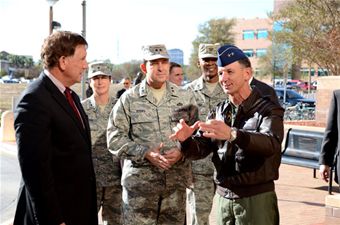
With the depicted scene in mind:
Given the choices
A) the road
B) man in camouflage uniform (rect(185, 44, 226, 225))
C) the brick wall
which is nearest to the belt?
man in camouflage uniform (rect(185, 44, 226, 225))

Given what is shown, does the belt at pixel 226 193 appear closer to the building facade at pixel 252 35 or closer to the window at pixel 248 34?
the building facade at pixel 252 35

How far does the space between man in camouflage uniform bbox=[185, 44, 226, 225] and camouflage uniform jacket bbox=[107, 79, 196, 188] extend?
0.87 meters

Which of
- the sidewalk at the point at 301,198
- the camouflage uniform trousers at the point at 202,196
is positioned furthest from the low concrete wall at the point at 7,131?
the camouflage uniform trousers at the point at 202,196

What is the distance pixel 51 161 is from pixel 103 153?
1970mm

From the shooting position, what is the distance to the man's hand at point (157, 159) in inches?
152

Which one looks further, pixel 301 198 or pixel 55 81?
pixel 301 198

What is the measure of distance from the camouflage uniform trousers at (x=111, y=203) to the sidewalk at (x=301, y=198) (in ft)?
6.73

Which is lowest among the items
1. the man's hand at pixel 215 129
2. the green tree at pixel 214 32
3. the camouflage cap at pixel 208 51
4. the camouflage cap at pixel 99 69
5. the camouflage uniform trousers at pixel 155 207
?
the camouflage uniform trousers at pixel 155 207

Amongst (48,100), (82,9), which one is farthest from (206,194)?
(82,9)

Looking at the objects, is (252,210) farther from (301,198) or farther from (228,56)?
(301,198)

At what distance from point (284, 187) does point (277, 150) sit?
6.43m

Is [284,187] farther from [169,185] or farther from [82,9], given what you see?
[82,9]

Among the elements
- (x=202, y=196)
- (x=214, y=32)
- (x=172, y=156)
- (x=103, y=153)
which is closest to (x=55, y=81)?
(x=172, y=156)

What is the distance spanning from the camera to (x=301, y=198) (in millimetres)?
8320
